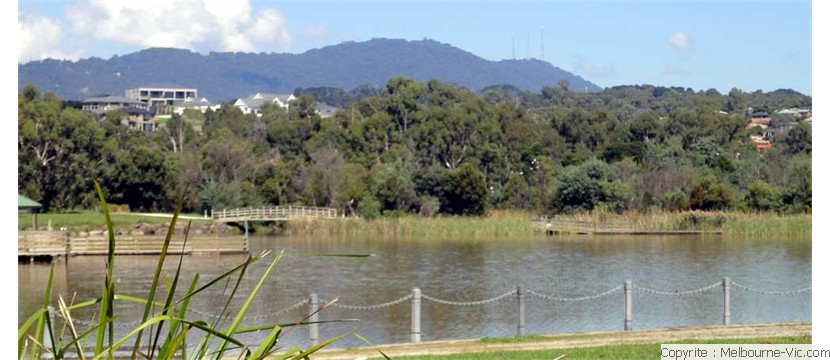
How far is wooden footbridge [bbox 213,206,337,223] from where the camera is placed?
44156 millimetres

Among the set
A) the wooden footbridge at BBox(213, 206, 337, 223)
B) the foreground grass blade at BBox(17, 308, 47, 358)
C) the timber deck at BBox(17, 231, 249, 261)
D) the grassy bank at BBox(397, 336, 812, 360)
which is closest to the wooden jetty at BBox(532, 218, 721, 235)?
the wooden footbridge at BBox(213, 206, 337, 223)

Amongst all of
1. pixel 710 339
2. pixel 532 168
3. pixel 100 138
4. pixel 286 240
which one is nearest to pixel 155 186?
pixel 100 138

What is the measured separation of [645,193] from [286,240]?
1498 cm

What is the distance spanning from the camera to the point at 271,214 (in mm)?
44906

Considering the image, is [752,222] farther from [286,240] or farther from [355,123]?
[355,123]

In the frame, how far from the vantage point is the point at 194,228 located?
132 feet

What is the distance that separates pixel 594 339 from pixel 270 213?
114ft

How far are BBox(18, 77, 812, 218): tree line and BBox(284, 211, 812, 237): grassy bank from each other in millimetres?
2743

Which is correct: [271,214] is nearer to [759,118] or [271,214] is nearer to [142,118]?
[759,118]

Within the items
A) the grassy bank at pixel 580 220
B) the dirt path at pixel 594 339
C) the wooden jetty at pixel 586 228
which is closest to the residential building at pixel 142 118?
the grassy bank at pixel 580 220

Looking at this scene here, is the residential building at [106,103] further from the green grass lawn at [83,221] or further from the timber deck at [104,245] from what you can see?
the timber deck at [104,245]

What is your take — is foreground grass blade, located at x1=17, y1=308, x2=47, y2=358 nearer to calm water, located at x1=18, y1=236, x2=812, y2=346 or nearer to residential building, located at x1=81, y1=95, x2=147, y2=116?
calm water, located at x1=18, y1=236, x2=812, y2=346

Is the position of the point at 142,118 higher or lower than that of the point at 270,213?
higher

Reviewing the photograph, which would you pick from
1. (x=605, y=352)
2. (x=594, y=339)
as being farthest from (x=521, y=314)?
(x=605, y=352)
